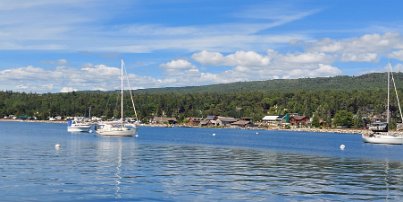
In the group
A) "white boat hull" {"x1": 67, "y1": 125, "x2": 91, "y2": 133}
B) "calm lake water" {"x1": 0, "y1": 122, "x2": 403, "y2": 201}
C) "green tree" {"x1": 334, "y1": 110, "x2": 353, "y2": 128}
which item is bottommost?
"calm lake water" {"x1": 0, "y1": 122, "x2": 403, "y2": 201}

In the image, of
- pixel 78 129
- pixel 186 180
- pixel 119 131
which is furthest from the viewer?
pixel 78 129

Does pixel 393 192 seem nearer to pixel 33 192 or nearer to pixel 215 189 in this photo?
pixel 215 189

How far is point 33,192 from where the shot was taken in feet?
94.1

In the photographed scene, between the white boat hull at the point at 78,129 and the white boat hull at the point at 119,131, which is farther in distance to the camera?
the white boat hull at the point at 78,129

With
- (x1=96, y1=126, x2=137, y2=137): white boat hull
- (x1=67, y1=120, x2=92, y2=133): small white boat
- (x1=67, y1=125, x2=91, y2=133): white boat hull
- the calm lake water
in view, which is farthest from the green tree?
the calm lake water

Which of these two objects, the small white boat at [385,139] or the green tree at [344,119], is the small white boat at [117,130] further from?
the green tree at [344,119]

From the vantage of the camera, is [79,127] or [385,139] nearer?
[385,139]

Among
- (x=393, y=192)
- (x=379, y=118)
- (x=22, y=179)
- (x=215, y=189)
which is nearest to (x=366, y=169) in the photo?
(x=393, y=192)

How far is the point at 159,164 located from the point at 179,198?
17464mm

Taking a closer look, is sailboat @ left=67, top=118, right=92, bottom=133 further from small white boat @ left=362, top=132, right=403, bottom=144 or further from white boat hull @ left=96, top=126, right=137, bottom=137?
small white boat @ left=362, top=132, right=403, bottom=144

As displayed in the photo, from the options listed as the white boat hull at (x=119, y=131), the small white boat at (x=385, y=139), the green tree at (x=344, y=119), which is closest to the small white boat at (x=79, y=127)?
the white boat hull at (x=119, y=131)

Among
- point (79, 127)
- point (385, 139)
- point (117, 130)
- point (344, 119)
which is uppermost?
point (344, 119)

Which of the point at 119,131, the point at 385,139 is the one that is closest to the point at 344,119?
the point at 385,139

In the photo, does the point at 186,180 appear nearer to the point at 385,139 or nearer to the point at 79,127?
the point at 385,139
